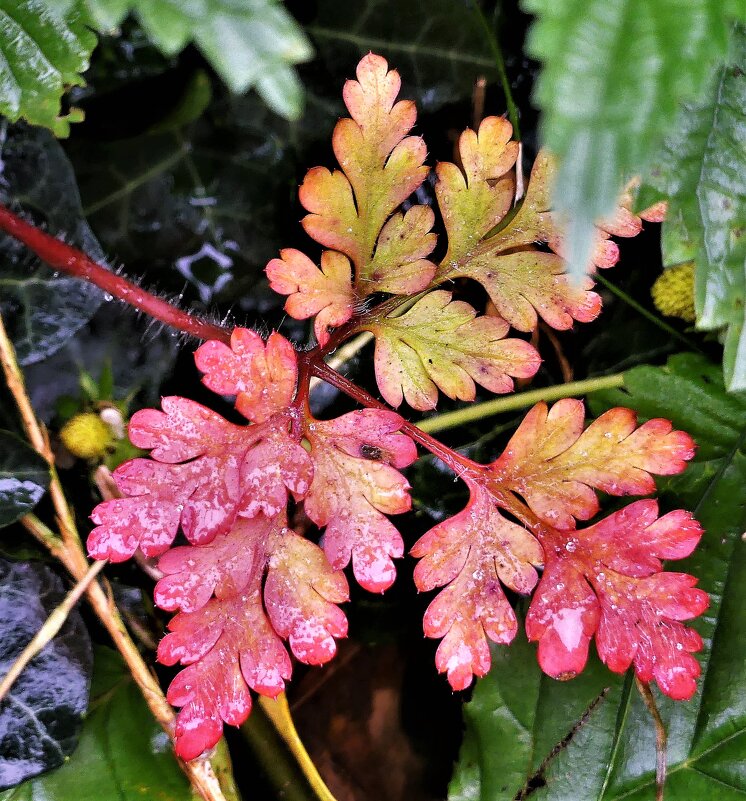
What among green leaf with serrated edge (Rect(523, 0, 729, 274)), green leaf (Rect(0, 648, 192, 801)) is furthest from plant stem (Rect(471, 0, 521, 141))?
green leaf (Rect(0, 648, 192, 801))

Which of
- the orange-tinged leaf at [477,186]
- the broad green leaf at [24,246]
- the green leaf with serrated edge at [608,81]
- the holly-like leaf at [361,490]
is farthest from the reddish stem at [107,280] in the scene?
the green leaf with serrated edge at [608,81]

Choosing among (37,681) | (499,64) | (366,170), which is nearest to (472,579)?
(366,170)

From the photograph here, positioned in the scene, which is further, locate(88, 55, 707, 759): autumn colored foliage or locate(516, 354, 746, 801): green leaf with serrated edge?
locate(516, 354, 746, 801): green leaf with serrated edge

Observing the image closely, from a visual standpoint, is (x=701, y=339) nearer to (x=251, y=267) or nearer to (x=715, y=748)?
(x=715, y=748)

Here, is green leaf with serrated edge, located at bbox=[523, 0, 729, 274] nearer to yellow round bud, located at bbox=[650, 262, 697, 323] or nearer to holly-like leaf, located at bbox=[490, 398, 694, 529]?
holly-like leaf, located at bbox=[490, 398, 694, 529]

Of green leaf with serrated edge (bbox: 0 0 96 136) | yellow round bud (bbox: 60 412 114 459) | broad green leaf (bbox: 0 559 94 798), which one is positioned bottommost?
broad green leaf (bbox: 0 559 94 798)

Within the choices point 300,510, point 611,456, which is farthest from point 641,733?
point 300,510
